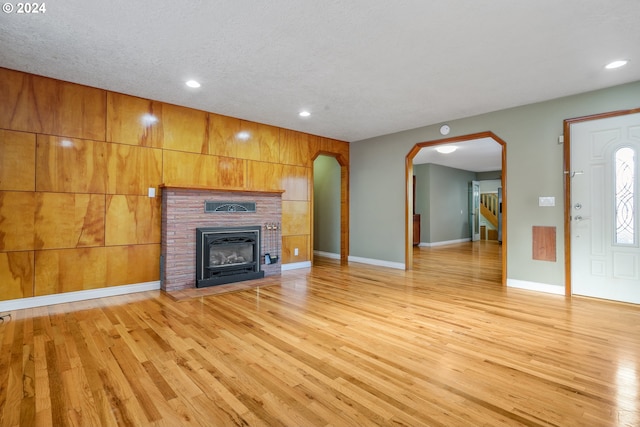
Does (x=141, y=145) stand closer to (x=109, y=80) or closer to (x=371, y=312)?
(x=109, y=80)

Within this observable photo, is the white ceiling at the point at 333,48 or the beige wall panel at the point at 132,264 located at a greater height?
the white ceiling at the point at 333,48

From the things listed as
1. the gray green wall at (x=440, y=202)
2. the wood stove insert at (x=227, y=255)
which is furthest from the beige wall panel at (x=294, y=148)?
the gray green wall at (x=440, y=202)

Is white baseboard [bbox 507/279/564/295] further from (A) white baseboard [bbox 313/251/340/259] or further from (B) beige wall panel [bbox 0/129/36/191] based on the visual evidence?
(B) beige wall panel [bbox 0/129/36/191]

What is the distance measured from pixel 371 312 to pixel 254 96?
3.25 metres

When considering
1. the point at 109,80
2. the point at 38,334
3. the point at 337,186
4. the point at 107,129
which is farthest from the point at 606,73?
the point at 38,334

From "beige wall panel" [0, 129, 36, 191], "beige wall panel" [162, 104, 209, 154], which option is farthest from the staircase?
"beige wall panel" [0, 129, 36, 191]

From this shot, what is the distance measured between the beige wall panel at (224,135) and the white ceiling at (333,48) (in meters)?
0.54

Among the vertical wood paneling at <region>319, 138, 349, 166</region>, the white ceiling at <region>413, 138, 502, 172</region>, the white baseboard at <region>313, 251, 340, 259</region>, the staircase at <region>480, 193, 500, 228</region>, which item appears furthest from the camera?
the staircase at <region>480, 193, 500, 228</region>

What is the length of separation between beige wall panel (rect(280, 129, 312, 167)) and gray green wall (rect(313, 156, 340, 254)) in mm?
1345

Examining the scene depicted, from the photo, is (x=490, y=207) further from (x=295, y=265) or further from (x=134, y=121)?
(x=134, y=121)

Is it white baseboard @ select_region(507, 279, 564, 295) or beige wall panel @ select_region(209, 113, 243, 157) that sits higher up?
beige wall panel @ select_region(209, 113, 243, 157)

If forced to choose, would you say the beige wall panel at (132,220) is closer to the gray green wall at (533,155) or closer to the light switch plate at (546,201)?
the gray green wall at (533,155)

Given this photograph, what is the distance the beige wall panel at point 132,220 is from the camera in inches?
166

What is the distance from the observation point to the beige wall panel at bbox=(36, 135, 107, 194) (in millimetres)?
3754
